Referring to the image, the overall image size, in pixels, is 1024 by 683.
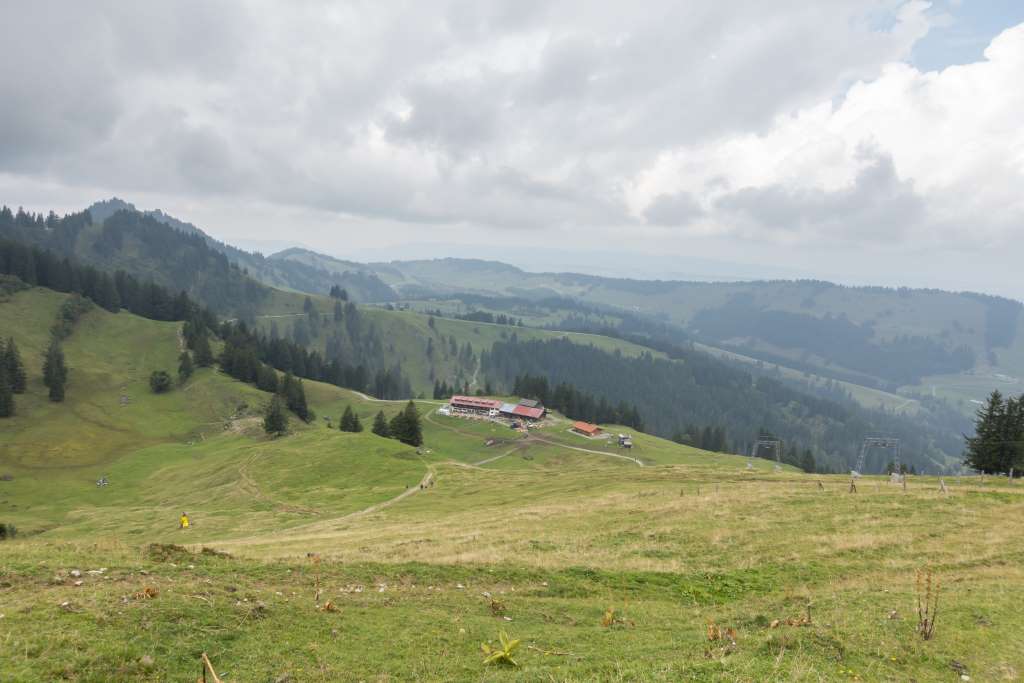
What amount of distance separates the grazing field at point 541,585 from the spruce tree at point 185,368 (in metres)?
89.1

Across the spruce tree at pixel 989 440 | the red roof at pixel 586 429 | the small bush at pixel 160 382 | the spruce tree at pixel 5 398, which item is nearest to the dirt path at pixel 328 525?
the red roof at pixel 586 429

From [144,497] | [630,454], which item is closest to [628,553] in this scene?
[144,497]

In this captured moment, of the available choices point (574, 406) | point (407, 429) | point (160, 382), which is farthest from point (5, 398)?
point (574, 406)

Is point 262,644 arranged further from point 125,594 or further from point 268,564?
point 268,564

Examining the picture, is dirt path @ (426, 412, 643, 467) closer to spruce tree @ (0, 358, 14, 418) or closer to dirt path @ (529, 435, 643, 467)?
dirt path @ (529, 435, 643, 467)

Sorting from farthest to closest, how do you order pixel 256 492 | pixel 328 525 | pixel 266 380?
pixel 266 380 → pixel 256 492 → pixel 328 525

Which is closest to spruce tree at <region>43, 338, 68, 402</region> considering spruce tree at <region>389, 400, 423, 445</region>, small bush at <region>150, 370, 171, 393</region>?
small bush at <region>150, 370, 171, 393</region>

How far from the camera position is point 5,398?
113188 mm

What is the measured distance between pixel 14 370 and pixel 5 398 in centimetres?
1480

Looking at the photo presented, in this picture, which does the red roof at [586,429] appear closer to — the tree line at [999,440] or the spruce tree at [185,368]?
the tree line at [999,440]

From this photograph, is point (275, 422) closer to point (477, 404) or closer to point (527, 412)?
point (477, 404)

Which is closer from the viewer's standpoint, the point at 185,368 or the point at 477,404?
the point at 185,368

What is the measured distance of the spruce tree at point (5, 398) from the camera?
11262 cm

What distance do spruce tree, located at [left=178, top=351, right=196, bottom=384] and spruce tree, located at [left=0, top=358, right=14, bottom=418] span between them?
3564 centimetres
